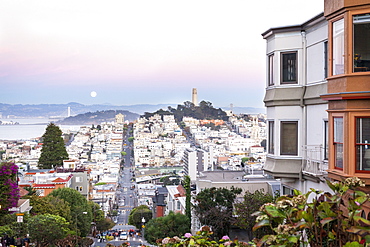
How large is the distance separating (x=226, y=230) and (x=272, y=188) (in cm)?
176

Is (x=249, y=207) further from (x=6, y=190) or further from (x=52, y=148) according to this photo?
(x=52, y=148)

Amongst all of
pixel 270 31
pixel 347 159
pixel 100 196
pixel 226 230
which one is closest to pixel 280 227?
pixel 347 159

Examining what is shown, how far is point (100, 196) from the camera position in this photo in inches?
3745

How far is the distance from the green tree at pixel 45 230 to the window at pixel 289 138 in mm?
11961

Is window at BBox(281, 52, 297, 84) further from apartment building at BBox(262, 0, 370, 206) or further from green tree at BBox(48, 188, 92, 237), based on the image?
green tree at BBox(48, 188, 92, 237)

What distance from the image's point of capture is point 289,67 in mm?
10406

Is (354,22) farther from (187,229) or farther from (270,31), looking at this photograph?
(187,229)

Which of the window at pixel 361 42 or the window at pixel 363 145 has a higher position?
the window at pixel 361 42

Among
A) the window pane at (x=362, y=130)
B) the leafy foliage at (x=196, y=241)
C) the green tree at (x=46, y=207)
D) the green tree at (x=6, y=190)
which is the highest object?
the window pane at (x=362, y=130)

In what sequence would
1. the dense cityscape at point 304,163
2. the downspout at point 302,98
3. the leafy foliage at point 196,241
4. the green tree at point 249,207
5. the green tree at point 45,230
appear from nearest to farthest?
the dense cityscape at point 304,163 → the leafy foliage at point 196,241 → the downspout at point 302,98 → the green tree at point 249,207 → the green tree at point 45,230

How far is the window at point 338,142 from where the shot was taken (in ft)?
22.6

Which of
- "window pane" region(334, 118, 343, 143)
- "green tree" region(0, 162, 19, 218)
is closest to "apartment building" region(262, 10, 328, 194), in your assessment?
"window pane" region(334, 118, 343, 143)

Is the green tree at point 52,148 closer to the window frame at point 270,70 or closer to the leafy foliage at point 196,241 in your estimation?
the window frame at point 270,70

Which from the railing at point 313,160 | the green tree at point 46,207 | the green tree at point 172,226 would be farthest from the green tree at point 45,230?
the railing at point 313,160
